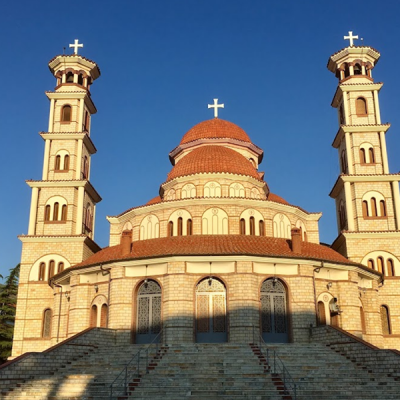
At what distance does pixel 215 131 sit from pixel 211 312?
22.4 m

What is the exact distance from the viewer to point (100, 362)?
23531 millimetres

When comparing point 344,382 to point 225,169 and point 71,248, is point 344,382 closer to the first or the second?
point 225,169

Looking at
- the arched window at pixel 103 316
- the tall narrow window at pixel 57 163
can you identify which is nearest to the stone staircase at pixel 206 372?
the arched window at pixel 103 316

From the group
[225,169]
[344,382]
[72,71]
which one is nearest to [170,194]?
[225,169]

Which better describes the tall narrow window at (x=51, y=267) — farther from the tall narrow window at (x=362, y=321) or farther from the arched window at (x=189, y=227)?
the tall narrow window at (x=362, y=321)

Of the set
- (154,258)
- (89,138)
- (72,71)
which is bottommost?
(154,258)

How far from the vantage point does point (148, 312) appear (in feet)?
92.9

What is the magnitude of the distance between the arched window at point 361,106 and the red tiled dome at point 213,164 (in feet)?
A: 33.6

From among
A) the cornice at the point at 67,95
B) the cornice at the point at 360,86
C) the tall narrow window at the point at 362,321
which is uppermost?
the cornice at the point at 360,86

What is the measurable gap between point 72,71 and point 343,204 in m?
24.5

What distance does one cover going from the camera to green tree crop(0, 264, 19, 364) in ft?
146

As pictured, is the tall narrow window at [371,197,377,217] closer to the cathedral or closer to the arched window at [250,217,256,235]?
the cathedral

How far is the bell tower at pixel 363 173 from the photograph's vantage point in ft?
123

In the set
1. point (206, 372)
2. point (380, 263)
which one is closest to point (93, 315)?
point (206, 372)
